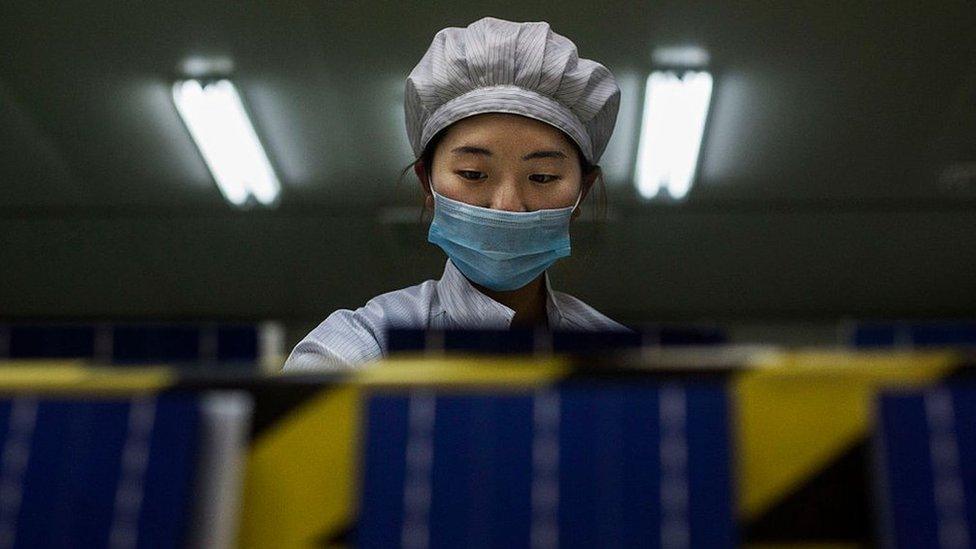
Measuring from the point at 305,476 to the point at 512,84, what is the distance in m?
0.76

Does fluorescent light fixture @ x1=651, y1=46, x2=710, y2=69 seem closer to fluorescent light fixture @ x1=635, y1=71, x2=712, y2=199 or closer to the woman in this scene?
fluorescent light fixture @ x1=635, y1=71, x2=712, y2=199

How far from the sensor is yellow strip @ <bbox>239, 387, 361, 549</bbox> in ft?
1.28

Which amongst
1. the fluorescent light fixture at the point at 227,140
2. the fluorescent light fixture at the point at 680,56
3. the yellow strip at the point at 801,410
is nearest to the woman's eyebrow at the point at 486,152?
the yellow strip at the point at 801,410

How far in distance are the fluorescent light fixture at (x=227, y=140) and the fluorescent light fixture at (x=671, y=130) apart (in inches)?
46.0

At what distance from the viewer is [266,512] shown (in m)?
0.40

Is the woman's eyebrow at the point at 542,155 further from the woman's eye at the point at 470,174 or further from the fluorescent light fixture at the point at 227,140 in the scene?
the fluorescent light fixture at the point at 227,140

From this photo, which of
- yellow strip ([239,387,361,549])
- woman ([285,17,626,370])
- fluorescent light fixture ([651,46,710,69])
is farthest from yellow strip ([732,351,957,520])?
fluorescent light fixture ([651,46,710,69])

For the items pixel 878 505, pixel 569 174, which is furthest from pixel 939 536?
pixel 569 174

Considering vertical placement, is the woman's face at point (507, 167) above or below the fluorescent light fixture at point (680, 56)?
below

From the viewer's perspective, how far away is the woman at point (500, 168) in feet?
3.19

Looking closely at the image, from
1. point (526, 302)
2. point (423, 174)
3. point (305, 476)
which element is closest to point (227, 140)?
point (423, 174)

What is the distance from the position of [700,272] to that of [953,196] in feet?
3.05

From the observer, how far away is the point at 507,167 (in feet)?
3.14

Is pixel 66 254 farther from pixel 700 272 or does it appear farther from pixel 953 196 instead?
pixel 953 196
